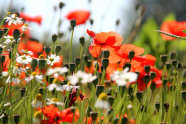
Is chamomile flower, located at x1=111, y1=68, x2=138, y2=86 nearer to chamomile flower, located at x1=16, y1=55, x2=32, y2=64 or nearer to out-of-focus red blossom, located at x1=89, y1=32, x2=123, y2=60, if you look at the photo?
chamomile flower, located at x1=16, y1=55, x2=32, y2=64

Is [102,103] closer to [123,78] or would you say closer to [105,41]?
[123,78]

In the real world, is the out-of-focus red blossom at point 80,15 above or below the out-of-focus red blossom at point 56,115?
above

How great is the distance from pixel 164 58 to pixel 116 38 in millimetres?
234

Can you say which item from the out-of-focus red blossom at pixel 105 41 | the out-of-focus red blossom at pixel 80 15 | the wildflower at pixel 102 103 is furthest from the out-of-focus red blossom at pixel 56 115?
the out-of-focus red blossom at pixel 80 15

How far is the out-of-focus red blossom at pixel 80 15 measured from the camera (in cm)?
192

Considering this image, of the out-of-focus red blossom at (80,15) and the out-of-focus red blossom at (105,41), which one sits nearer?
the out-of-focus red blossom at (105,41)

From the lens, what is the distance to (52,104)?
69 cm

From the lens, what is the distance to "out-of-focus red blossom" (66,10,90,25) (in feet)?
6.31

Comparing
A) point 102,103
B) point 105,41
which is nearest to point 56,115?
point 102,103

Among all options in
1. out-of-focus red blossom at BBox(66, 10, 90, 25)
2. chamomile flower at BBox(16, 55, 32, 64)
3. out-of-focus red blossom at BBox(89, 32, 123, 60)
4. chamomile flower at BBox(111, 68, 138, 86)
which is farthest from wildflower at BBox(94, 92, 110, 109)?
out-of-focus red blossom at BBox(66, 10, 90, 25)

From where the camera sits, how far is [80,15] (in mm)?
1996

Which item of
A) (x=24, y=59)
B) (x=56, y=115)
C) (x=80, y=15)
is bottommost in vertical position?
(x=56, y=115)

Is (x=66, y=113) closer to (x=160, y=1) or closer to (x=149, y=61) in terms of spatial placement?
(x=149, y=61)

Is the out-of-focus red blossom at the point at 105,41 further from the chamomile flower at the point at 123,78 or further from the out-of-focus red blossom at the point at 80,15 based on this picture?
the out-of-focus red blossom at the point at 80,15
